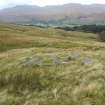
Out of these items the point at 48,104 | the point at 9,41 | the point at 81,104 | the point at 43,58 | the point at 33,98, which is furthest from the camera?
the point at 9,41

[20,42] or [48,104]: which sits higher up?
[48,104]

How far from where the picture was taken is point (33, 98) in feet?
58.7

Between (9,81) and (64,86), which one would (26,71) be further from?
(64,86)

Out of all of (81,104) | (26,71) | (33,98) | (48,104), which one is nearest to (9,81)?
(26,71)

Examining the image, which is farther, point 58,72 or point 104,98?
point 58,72

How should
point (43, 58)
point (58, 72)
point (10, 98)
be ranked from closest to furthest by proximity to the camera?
1. point (10, 98)
2. point (58, 72)
3. point (43, 58)

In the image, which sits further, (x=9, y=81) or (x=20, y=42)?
(x=20, y=42)

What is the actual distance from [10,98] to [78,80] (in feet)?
14.6

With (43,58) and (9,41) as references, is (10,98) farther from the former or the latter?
(9,41)

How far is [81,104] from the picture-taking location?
15016 millimetres

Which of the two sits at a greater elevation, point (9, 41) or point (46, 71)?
point (46, 71)

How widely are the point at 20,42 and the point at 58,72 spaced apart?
4278 cm

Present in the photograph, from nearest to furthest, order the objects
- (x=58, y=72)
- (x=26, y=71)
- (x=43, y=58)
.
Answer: (x=58, y=72), (x=26, y=71), (x=43, y=58)

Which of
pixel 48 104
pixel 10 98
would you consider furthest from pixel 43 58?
pixel 48 104
